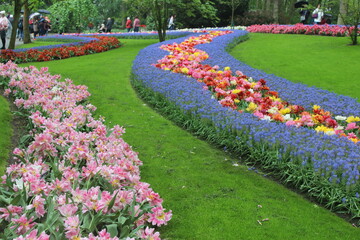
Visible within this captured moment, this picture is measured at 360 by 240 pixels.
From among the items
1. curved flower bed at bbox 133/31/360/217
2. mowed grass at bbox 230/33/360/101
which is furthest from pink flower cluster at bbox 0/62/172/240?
mowed grass at bbox 230/33/360/101

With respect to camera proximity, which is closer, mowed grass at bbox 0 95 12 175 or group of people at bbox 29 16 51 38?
mowed grass at bbox 0 95 12 175

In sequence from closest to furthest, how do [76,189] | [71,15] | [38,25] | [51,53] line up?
[76,189]
[51,53]
[38,25]
[71,15]

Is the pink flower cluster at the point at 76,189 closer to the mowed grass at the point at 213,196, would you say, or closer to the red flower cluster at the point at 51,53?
the mowed grass at the point at 213,196

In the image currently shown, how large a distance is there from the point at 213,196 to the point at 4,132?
3169mm

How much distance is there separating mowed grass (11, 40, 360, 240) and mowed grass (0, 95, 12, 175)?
5.04 ft

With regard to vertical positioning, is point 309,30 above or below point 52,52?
above

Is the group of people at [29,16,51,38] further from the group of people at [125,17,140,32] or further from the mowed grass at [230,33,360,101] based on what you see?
the mowed grass at [230,33,360,101]

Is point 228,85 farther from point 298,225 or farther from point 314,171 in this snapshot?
point 298,225

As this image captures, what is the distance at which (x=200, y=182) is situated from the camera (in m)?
4.45

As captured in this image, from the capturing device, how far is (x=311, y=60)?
1308cm

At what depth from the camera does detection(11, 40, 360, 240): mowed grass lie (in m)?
3.51

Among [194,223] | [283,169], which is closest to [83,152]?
[194,223]

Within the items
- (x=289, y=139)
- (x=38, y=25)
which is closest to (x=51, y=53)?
(x=289, y=139)

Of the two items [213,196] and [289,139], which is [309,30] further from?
[213,196]
